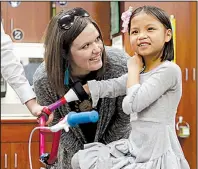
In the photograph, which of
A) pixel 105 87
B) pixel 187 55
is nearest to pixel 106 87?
pixel 105 87

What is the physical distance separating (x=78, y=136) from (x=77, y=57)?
320 millimetres


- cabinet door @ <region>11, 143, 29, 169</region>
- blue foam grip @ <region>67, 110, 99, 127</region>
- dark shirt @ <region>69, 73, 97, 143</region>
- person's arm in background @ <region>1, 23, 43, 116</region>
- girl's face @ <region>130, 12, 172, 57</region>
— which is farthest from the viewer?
cabinet door @ <region>11, 143, 29, 169</region>

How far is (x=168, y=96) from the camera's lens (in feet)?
3.77

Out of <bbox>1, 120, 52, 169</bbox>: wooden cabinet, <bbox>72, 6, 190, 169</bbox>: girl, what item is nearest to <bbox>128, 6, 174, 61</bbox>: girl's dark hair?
<bbox>72, 6, 190, 169</bbox>: girl

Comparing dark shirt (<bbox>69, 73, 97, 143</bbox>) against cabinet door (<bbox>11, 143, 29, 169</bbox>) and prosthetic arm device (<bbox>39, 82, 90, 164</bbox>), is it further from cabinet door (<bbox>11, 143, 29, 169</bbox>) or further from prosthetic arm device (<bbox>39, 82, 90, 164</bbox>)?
cabinet door (<bbox>11, 143, 29, 169</bbox>)

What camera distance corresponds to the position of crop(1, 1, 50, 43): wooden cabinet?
3.04m

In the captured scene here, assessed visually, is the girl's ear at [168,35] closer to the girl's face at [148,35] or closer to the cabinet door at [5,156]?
the girl's face at [148,35]

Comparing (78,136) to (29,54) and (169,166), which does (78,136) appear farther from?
(29,54)

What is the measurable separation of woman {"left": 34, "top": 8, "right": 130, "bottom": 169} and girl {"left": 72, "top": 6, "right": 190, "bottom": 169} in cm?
18

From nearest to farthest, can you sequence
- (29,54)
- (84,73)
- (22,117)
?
(84,73) → (22,117) → (29,54)

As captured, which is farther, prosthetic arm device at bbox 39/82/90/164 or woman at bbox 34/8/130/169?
woman at bbox 34/8/130/169

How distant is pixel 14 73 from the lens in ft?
4.22

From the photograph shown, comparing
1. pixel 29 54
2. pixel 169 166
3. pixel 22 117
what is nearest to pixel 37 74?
pixel 169 166

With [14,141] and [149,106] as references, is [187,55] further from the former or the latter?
[149,106]
